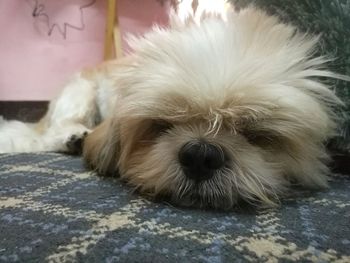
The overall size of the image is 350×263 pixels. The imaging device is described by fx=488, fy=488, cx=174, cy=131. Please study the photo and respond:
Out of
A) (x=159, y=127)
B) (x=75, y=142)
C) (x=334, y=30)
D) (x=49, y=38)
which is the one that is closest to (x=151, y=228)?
(x=159, y=127)

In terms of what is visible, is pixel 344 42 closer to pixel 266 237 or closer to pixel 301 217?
pixel 301 217

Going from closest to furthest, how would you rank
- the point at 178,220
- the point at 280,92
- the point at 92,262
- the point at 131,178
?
1. the point at 92,262
2. the point at 178,220
3. the point at 280,92
4. the point at 131,178

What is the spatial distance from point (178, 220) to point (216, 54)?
0.36 m

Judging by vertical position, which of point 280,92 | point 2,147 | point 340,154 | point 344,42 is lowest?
point 2,147

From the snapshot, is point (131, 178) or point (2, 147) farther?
point (2, 147)

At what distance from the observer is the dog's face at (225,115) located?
90 cm

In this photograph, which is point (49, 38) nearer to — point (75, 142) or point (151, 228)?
point (75, 142)

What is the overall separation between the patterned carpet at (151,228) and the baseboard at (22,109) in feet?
5.58

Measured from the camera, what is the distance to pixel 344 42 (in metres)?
1.06

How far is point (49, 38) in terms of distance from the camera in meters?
2.59

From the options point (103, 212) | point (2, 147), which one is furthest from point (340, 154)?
point (2, 147)

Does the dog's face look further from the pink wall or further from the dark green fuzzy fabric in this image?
the pink wall

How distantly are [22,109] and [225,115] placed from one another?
1965 millimetres

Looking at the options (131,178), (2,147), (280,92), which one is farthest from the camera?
(2,147)
